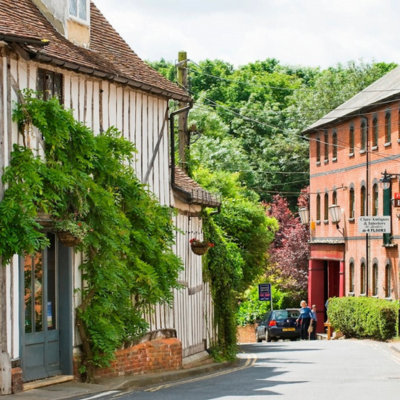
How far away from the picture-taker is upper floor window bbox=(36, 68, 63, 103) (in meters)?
15.8

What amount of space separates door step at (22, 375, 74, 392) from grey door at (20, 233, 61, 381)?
10 cm

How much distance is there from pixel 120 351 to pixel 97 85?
4.87 m

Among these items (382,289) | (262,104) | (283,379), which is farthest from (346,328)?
(262,104)

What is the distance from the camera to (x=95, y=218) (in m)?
16.5

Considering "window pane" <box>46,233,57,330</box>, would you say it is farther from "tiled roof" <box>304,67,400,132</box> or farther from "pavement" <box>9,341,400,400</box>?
"tiled roof" <box>304,67,400,132</box>

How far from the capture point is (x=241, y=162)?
211 ft

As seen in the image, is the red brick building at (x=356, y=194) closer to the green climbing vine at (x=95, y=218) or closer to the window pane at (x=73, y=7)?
the green climbing vine at (x=95, y=218)

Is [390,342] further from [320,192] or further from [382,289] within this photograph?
[320,192]

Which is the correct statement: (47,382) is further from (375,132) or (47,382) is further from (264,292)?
(375,132)

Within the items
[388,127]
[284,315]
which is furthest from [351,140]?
[284,315]

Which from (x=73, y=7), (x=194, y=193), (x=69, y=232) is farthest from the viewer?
(x=194, y=193)

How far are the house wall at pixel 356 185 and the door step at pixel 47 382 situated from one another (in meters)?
24.6

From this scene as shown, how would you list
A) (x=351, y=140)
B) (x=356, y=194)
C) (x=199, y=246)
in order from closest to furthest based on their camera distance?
(x=199, y=246) → (x=356, y=194) → (x=351, y=140)

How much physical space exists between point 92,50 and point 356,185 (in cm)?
2781
